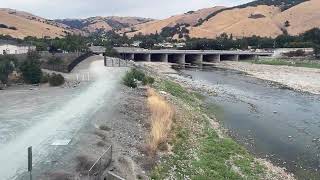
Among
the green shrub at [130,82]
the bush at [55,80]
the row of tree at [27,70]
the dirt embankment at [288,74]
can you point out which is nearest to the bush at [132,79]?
the green shrub at [130,82]

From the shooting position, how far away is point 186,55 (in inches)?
6353

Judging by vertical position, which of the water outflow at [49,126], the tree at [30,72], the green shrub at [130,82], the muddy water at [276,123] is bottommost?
the muddy water at [276,123]

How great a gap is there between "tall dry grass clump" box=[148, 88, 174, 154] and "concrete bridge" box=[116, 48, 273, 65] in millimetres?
99568

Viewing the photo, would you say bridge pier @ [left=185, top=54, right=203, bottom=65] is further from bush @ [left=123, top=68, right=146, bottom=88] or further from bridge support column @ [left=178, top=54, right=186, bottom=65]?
bush @ [left=123, top=68, right=146, bottom=88]

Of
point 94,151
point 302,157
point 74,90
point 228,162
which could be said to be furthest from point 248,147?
point 74,90

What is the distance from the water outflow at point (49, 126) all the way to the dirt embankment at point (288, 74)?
127 ft

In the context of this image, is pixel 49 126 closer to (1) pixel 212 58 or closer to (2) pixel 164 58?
(2) pixel 164 58

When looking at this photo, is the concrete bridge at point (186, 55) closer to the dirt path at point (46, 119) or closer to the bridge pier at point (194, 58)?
the bridge pier at point (194, 58)

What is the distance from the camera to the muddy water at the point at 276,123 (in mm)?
34906

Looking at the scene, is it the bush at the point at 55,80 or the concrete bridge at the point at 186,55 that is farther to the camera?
the concrete bridge at the point at 186,55

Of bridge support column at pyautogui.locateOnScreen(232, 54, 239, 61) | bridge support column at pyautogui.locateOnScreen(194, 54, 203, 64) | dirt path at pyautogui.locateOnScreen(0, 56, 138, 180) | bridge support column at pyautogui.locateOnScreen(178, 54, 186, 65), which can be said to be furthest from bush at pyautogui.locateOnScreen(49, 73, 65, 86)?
bridge support column at pyautogui.locateOnScreen(232, 54, 239, 61)

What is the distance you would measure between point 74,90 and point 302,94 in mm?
36258

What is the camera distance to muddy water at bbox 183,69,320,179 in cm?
3491

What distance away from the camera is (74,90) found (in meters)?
53.8
